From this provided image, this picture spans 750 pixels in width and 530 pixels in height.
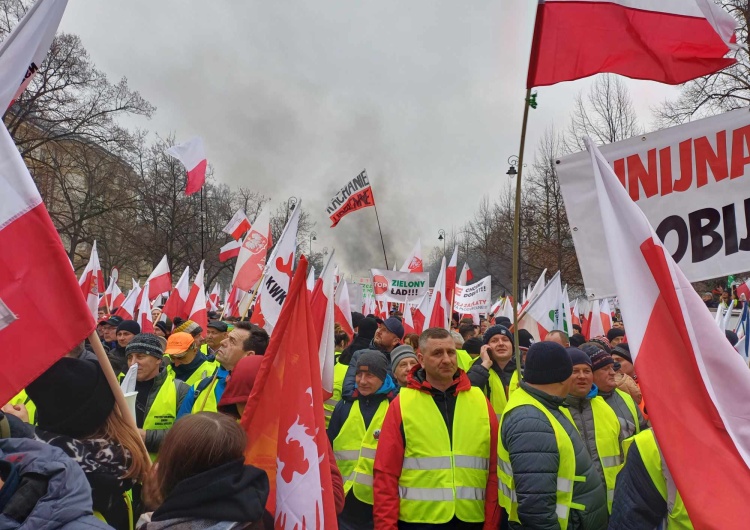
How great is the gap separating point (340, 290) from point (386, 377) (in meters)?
5.53

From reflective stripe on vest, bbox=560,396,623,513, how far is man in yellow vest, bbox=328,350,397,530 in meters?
1.42

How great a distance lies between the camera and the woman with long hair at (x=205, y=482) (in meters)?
1.84

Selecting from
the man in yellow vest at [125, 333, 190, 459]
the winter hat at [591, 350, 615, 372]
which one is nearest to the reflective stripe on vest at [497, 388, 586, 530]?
the winter hat at [591, 350, 615, 372]

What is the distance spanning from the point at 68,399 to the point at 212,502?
2.72 feet

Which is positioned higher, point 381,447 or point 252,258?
point 252,258

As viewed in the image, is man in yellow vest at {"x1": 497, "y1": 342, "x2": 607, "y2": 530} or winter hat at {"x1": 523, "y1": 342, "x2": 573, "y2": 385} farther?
winter hat at {"x1": 523, "y1": 342, "x2": 573, "y2": 385}

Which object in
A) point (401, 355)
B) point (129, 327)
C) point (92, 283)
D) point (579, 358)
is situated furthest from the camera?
point (92, 283)

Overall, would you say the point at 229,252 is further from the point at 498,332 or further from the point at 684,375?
the point at 684,375

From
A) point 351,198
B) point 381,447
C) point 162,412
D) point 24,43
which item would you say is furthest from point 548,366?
point 351,198

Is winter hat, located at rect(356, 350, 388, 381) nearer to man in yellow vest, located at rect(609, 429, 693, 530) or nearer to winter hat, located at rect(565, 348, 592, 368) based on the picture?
winter hat, located at rect(565, 348, 592, 368)

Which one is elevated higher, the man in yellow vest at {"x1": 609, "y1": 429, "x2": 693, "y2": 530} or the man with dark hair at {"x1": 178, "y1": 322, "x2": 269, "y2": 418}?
the man with dark hair at {"x1": 178, "y1": 322, "x2": 269, "y2": 418}

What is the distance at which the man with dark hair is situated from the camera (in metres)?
4.07

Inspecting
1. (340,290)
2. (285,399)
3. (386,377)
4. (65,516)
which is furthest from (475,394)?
(340,290)

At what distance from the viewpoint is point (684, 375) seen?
1.98m
